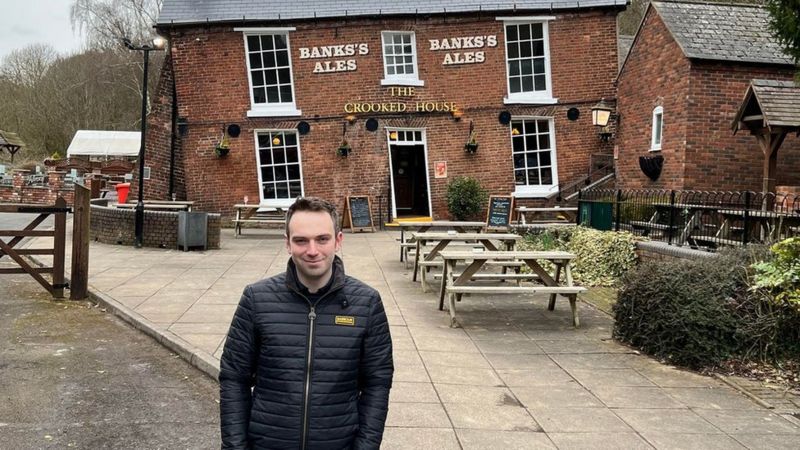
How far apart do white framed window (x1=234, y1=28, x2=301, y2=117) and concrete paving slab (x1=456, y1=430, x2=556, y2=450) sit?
45.7ft

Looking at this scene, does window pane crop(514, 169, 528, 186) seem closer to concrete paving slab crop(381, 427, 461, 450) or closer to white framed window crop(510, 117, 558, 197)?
white framed window crop(510, 117, 558, 197)

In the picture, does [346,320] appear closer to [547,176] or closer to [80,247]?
[80,247]

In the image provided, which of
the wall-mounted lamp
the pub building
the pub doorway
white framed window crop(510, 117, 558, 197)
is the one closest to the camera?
the wall-mounted lamp

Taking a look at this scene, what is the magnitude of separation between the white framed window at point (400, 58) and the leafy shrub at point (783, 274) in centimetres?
1213

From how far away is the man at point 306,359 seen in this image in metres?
2.29

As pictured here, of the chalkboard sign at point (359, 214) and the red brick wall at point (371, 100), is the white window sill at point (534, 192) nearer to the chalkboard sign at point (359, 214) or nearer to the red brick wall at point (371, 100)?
the red brick wall at point (371, 100)

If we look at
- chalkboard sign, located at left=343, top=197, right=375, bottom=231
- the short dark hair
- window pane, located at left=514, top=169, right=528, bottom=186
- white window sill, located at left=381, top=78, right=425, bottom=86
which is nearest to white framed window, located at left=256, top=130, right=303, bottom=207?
chalkboard sign, located at left=343, top=197, right=375, bottom=231

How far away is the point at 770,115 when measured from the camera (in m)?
10.5

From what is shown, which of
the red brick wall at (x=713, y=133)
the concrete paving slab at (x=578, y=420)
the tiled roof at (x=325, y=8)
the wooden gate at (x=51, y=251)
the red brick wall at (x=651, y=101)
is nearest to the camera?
the concrete paving slab at (x=578, y=420)

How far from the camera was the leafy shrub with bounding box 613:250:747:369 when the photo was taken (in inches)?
216

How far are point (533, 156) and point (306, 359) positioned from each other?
619 inches

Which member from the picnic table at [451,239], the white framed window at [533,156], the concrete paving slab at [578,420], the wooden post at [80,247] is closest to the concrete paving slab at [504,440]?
the concrete paving slab at [578,420]

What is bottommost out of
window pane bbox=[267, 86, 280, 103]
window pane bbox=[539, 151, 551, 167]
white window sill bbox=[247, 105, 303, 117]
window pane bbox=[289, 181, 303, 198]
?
window pane bbox=[289, 181, 303, 198]

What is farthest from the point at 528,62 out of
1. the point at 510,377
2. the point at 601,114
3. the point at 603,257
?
the point at 510,377
